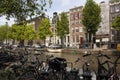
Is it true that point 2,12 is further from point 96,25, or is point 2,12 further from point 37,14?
point 96,25

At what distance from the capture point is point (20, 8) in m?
14.9

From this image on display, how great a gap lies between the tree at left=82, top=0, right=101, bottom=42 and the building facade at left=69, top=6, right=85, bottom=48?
2081 centimetres

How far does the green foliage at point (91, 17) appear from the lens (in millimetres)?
61938

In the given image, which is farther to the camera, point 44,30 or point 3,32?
point 3,32

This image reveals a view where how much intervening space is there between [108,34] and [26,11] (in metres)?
61.4

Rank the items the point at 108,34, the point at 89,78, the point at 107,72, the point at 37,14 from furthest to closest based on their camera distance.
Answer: the point at 108,34 < the point at 37,14 < the point at 89,78 < the point at 107,72

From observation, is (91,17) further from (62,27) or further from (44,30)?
(44,30)

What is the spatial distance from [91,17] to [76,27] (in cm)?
2613

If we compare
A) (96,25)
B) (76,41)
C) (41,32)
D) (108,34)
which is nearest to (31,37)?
(41,32)

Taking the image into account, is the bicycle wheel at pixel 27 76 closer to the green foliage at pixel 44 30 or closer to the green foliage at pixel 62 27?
the green foliage at pixel 62 27

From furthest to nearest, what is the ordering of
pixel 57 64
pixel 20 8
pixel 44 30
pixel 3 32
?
1. pixel 3 32
2. pixel 44 30
3. pixel 20 8
4. pixel 57 64

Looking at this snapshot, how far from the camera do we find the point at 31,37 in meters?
87.5

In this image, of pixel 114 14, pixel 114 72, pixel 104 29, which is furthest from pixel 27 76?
pixel 104 29

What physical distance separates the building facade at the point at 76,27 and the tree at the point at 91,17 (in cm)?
2081
